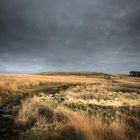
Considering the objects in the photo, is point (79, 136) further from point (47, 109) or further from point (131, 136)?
point (47, 109)

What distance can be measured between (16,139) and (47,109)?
3406 millimetres

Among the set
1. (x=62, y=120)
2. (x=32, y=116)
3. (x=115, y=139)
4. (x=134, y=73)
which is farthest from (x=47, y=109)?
(x=134, y=73)

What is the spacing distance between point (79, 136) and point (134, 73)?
13435 centimetres

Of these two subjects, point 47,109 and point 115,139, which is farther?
point 47,109

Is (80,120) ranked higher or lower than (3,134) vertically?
higher

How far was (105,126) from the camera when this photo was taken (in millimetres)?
6836

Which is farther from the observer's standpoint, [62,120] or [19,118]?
[19,118]

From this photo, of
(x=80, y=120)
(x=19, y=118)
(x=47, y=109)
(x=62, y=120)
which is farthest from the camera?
(x=47, y=109)

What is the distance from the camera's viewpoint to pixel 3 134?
295 inches

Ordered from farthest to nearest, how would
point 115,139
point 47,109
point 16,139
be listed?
point 47,109 → point 16,139 → point 115,139

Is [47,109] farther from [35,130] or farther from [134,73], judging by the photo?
[134,73]

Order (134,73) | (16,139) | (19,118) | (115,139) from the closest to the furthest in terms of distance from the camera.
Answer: (115,139)
(16,139)
(19,118)
(134,73)

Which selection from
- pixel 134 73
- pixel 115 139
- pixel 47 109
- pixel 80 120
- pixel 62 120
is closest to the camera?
pixel 115 139

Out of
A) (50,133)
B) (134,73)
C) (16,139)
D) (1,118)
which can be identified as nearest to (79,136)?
(50,133)
